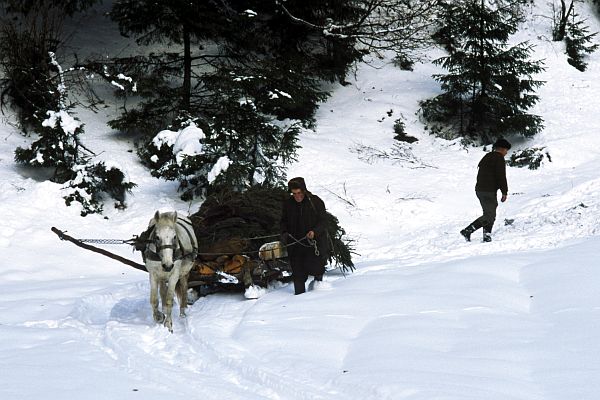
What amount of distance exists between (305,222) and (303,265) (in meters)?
0.57

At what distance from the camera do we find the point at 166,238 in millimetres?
7266

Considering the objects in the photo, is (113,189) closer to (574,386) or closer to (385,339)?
(385,339)

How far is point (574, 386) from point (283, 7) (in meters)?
16.1

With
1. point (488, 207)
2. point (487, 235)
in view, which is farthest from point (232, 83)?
point (487, 235)

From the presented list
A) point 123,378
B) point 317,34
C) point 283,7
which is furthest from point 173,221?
point 317,34

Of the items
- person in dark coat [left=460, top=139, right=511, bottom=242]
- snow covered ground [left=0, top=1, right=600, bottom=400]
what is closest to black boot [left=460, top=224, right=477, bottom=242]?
person in dark coat [left=460, top=139, right=511, bottom=242]

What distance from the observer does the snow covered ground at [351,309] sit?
515cm

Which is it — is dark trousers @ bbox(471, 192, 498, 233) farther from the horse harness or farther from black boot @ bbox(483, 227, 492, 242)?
the horse harness

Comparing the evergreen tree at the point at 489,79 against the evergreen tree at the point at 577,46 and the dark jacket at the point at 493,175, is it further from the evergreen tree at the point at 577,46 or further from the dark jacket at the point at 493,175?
the dark jacket at the point at 493,175

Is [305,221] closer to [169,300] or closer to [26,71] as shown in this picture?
[169,300]

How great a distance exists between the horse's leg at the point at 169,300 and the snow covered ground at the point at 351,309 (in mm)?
169

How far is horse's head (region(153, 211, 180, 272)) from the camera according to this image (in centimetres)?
715

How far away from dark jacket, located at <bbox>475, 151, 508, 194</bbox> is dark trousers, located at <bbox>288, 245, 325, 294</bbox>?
412 cm

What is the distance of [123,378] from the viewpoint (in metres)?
5.42
